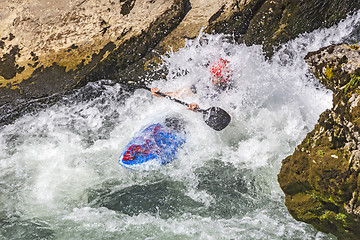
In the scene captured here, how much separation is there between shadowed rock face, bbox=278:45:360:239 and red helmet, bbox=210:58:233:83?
65.4 inches

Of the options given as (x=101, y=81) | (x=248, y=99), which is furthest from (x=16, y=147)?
(x=248, y=99)

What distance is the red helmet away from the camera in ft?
14.3

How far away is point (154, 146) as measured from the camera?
13.5 feet

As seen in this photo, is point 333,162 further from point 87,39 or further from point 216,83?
point 87,39

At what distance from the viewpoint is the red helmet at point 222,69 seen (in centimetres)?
436

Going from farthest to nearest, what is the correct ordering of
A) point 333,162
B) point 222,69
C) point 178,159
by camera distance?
1. point 222,69
2. point 178,159
3. point 333,162

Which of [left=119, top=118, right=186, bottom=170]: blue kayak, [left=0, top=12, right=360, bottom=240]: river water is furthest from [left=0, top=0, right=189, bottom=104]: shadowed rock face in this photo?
[left=119, top=118, right=186, bottom=170]: blue kayak

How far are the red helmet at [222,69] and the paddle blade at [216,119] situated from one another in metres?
0.52

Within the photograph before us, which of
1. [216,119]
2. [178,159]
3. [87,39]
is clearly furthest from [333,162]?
[87,39]

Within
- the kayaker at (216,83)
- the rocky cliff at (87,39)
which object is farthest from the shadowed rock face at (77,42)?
the kayaker at (216,83)

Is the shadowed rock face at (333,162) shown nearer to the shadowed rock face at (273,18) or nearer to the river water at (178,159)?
the river water at (178,159)

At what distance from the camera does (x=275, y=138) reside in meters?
4.05

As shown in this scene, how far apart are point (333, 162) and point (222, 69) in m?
2.34

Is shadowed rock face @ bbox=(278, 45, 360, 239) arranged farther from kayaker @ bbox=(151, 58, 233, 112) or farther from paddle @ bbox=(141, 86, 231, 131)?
kayaker @ bbox=(151, 58, 233, 112)
